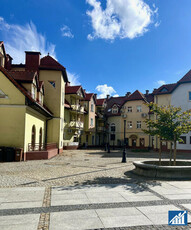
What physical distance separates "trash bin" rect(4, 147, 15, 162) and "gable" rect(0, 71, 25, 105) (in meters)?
3.74

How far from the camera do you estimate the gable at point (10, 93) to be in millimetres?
15633

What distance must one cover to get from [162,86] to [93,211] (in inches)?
1219

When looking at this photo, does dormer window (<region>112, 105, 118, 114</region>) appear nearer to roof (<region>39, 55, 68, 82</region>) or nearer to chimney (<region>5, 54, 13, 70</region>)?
roof (<region>39, 55, 68, 82</region>)

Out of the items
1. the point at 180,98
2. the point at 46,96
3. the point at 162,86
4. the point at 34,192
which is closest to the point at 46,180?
the point at 34,192

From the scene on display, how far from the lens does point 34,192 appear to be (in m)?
6.88

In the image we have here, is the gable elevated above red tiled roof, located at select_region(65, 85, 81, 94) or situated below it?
below

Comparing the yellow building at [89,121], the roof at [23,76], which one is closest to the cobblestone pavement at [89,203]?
the roof at [23,76]

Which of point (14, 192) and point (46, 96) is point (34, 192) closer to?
point (14, 192)

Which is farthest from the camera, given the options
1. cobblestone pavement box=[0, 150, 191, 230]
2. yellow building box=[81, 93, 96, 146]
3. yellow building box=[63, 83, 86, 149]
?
yellow building box=[81, 93, 96, 146]

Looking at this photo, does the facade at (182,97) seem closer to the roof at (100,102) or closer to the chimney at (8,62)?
the roof at (100,102)

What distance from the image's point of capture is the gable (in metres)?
15.6

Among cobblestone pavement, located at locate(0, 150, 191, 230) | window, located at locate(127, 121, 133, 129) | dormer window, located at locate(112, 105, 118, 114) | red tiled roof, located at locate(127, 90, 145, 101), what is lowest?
cobblestone pavement, located at locate(0, 150, 191, 230)

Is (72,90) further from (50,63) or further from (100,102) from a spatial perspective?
(100,102)

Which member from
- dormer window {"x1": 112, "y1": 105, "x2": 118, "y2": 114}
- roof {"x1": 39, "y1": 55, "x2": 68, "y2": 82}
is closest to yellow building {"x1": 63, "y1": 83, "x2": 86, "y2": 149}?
roof {"x1": 39, "y1": 55, "x2": 68, "y2": 82}
